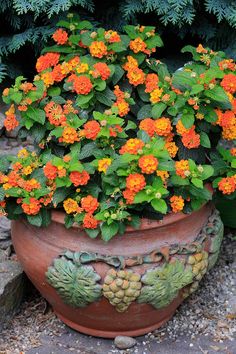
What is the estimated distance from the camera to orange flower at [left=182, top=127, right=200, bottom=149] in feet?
8.67

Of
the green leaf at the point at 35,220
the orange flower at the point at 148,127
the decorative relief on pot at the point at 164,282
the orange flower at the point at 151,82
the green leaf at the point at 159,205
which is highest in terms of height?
the orange flower at the point at 151,82

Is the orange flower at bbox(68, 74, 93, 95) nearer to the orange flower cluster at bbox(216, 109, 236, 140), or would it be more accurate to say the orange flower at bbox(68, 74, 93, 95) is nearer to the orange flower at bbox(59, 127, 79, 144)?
the orange flower at bbox(59, 127, 79, 144)

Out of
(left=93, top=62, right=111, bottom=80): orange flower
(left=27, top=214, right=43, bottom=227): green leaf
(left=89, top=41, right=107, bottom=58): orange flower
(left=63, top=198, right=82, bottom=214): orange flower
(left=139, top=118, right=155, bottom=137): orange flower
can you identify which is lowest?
(left=27, top=214, right=43, bottom=227): green leaf

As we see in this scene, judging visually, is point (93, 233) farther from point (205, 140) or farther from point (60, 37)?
point (60, 37)

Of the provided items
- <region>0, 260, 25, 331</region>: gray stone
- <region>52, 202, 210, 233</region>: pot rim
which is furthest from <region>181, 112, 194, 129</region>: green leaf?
<region>0, 260, 25, 331</region>: gray stone

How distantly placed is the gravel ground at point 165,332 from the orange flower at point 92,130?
2.92 ft

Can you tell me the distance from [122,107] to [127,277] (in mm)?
660

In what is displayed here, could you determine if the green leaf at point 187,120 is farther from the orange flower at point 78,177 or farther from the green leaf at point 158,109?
the orange flower at point 78,177

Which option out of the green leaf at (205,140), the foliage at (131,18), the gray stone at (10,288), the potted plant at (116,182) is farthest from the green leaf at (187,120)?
the gray stone at (10,288)

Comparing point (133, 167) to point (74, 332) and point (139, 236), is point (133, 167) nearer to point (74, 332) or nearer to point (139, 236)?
point (139, 236)

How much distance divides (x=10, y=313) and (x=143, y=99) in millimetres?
1072

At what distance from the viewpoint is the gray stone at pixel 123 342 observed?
9.29 ft

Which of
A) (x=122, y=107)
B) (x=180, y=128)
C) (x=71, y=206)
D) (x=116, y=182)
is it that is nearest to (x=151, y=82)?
(x=122, y=107)

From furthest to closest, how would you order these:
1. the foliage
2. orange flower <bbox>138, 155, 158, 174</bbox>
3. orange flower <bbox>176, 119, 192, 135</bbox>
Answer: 1. the foliage
2. orange flower <bbox>176, 119, 192, 135</bbox>
3. orange flower <bbox>138, 155, 158, 174</bbox>
